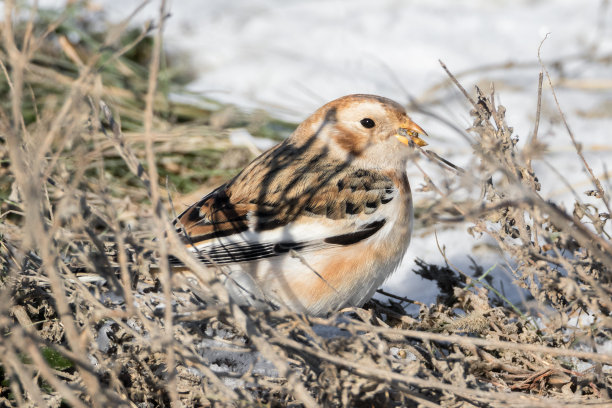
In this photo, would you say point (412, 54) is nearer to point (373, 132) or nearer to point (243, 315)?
point (373, 132)

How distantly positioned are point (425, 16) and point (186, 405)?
5321mm

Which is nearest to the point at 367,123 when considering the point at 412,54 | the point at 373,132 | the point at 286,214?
the point at 373,132

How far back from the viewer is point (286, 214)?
2641mm

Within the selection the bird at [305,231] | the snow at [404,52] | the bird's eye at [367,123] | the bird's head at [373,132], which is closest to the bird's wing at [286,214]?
the bird at [305,231]

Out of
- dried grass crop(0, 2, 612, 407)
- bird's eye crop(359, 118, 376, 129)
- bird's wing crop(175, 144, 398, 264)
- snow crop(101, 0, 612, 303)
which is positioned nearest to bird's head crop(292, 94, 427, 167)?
bird's eye crop(359, 118, 376, 129)

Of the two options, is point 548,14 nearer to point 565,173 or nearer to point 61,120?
point 565,173

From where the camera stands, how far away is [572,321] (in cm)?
292

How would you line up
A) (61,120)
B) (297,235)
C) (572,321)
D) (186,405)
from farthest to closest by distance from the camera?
(572,321)
(297,235)
(186,405)
(61,120)

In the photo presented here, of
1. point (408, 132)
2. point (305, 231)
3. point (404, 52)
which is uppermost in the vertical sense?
point (404, 52)

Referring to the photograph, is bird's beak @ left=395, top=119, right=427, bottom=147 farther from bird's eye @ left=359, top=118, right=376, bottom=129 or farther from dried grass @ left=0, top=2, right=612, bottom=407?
dried grass @ left=0, top=2, right=612, bottom=407

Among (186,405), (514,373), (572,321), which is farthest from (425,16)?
(186,405)

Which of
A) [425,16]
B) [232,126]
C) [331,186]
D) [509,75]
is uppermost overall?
[425,16]

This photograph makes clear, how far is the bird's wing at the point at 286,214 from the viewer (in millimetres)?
2586

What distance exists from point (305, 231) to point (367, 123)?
25.7 inches
